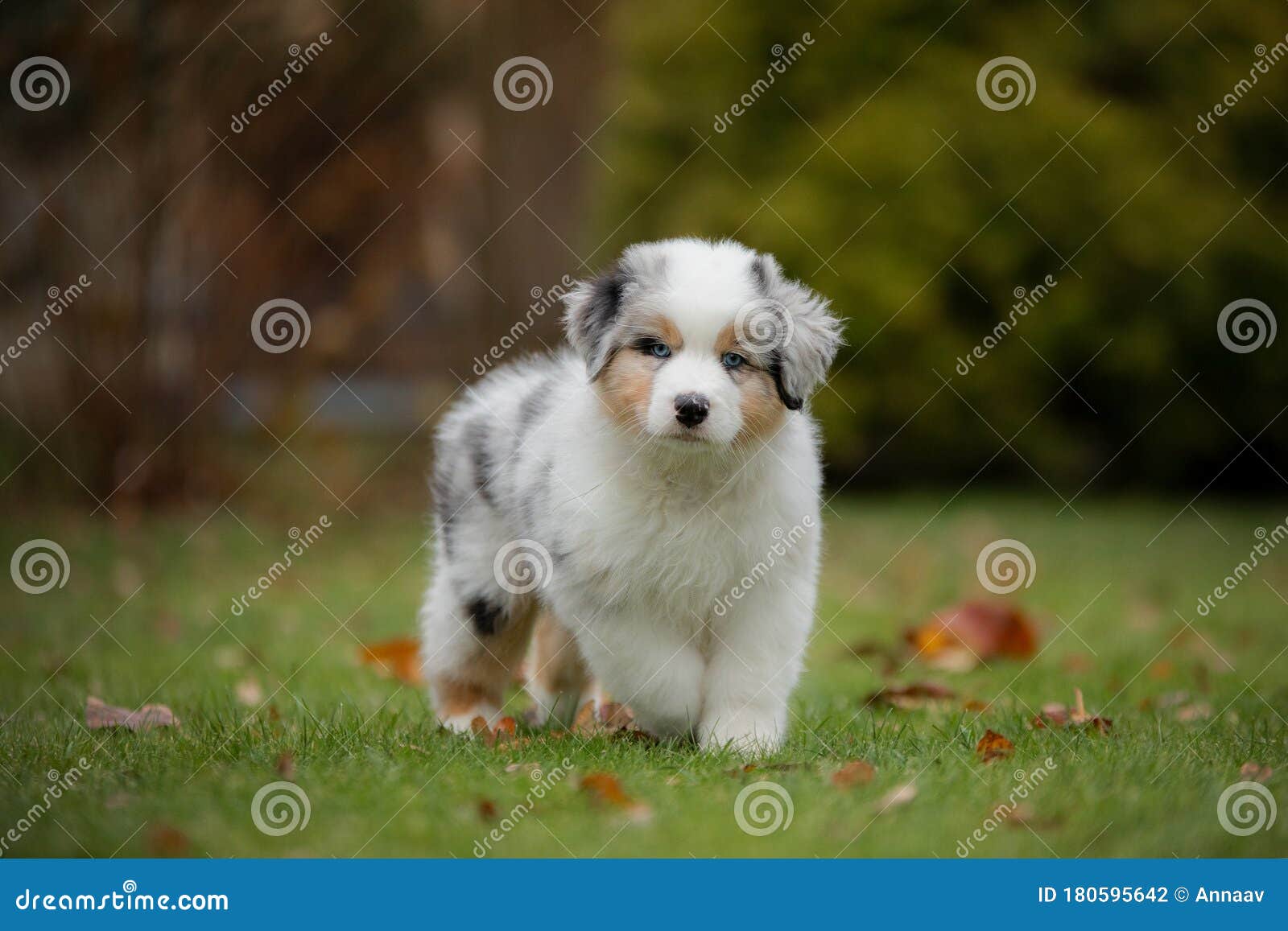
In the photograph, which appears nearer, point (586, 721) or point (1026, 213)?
point (586, 721)

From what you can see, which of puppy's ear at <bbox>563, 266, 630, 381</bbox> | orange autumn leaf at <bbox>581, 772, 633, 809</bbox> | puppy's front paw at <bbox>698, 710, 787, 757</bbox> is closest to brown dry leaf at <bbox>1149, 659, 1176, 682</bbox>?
puppy's front paw at <bbox>698, 710, 787, 757</bbox>

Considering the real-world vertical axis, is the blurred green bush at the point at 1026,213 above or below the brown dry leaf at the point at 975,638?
above

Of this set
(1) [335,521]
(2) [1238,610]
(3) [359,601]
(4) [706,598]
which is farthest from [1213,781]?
(1) [335,521]

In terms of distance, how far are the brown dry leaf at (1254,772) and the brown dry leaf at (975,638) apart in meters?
2.08

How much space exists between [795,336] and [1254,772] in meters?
1.80

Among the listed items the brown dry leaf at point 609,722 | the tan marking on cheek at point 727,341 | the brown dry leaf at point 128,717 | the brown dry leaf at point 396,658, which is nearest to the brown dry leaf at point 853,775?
the brown dry leaf at point 609,722

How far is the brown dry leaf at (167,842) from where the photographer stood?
10.00 ft

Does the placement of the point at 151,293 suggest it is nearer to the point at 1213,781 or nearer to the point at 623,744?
the point at 623,744

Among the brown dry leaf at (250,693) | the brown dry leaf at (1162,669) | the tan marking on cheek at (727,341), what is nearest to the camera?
the tan marking on cheek at (727,341)

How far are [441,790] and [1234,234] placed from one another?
10.4 meters

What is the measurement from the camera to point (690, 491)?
13.1 feet

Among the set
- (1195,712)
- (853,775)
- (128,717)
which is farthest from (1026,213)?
(128,717)

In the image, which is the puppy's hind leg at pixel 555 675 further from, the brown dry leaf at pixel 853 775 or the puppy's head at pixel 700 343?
the brown dry leaf at pixel 853 775

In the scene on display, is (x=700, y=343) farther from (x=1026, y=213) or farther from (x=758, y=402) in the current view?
(x=1026, y=213)
